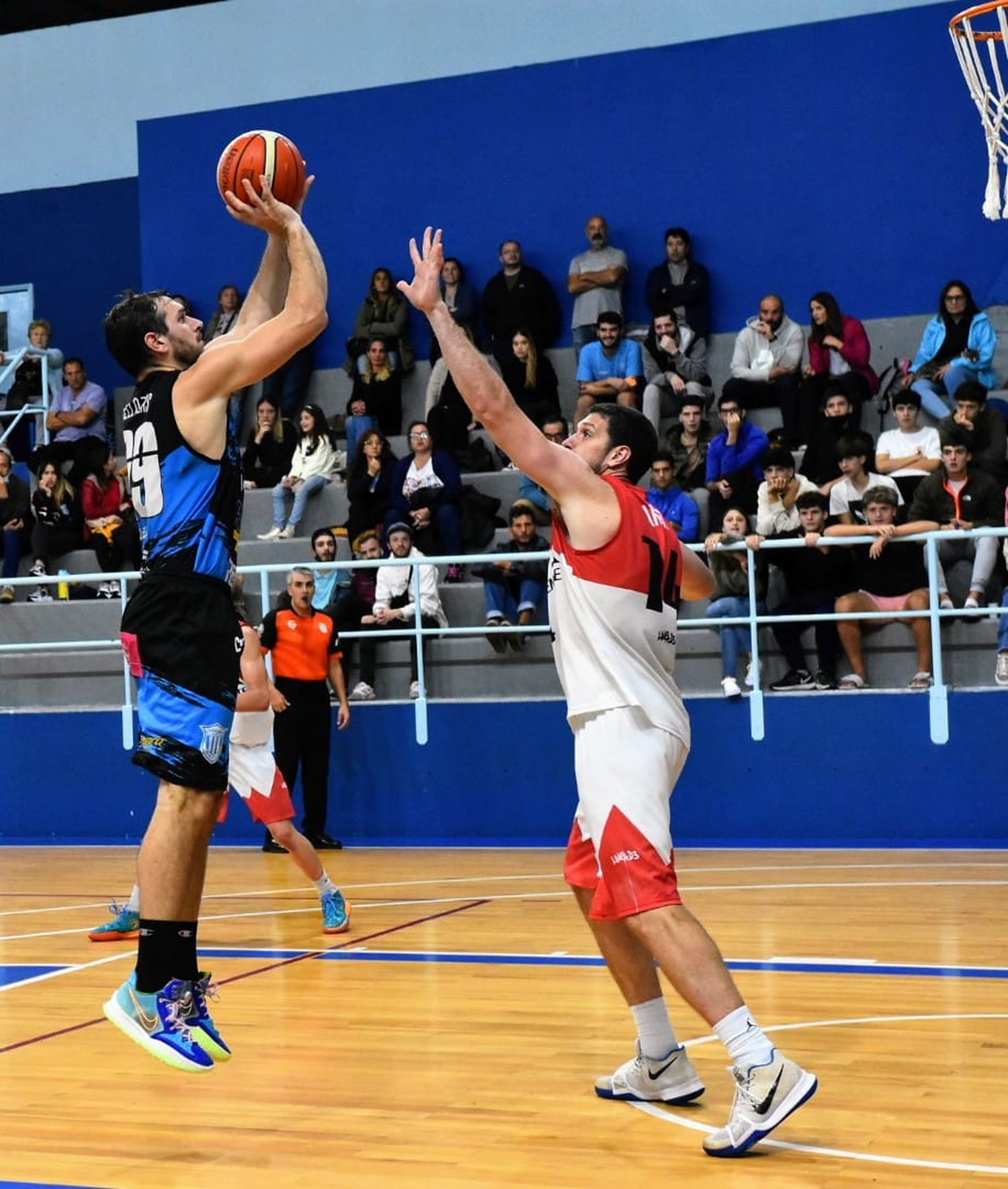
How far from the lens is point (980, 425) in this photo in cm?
1133

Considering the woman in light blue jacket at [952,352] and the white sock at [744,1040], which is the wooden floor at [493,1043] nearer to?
the white sock at [744,1040]

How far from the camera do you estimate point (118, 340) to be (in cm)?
459

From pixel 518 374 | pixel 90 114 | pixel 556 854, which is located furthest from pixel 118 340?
pixel 90 114

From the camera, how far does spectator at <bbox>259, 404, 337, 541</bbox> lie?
13.7 metres

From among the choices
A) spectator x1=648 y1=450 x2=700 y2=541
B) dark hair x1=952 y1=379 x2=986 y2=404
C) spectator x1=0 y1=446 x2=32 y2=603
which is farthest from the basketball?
spectator x1=0 y1=446 x2=32 y2=603

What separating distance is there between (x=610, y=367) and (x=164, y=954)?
9.64m

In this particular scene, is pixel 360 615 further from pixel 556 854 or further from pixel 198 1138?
pixel 198 1138

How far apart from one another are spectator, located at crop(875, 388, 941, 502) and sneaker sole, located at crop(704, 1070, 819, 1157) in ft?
25.6

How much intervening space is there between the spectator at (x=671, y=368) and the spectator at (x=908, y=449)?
1625 mm

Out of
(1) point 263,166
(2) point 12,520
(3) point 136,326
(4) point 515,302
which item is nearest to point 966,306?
(4) point 515,302

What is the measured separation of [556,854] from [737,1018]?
6492 millimetres

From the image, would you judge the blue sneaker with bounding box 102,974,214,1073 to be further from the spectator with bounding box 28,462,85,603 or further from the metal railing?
the spectator with bounding box 28,462,85,603

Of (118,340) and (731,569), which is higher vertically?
(118,340)

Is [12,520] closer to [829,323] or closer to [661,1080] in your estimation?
[829,323]
